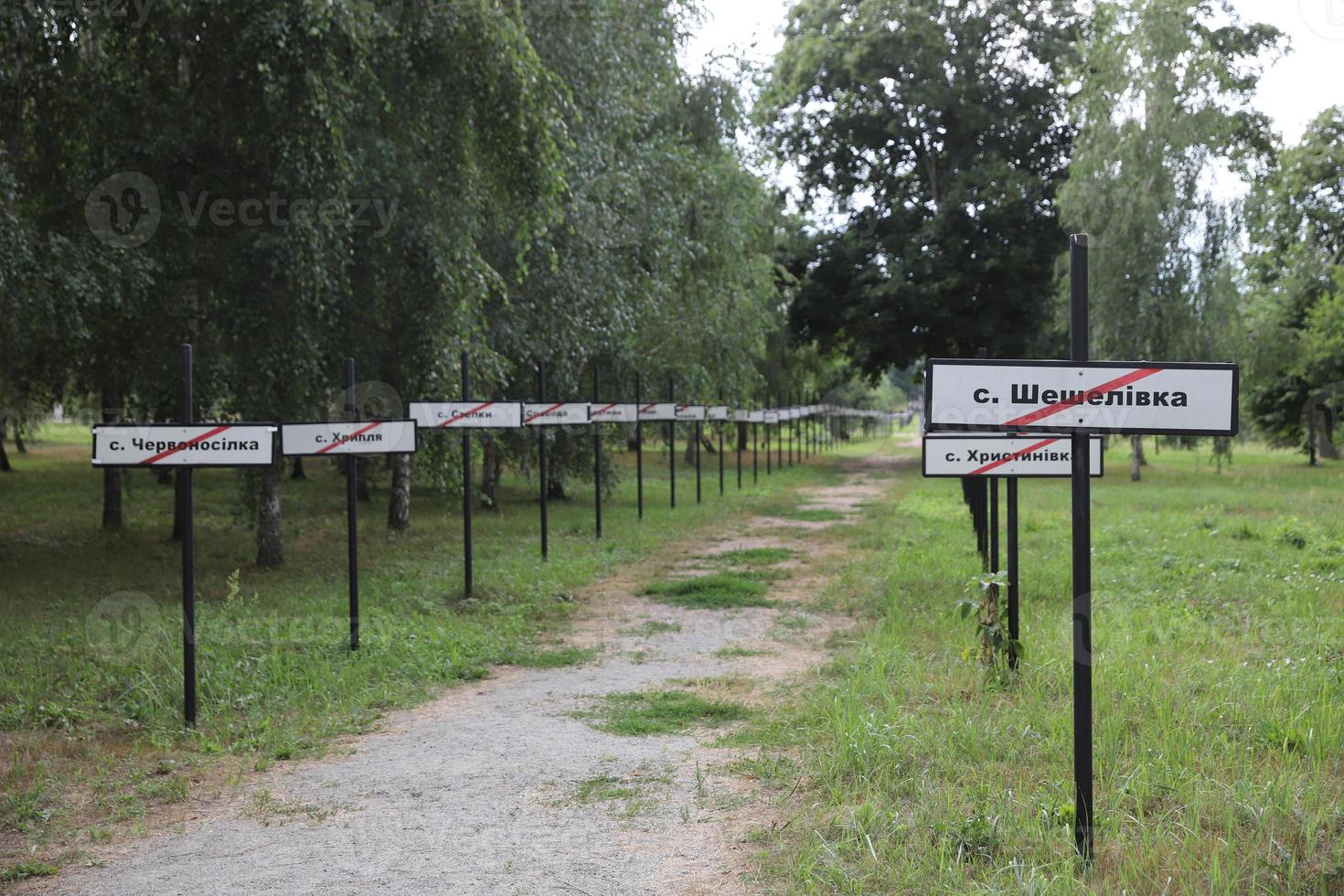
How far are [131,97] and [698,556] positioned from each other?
26.8 ft

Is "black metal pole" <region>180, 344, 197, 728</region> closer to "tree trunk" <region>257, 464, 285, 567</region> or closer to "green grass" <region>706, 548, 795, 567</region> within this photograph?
"tree trunk" <region>257, 464, 285, 567</region>

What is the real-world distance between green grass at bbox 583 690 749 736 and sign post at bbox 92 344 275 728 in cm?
230

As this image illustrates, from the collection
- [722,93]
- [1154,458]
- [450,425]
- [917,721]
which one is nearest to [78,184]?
[450,425]

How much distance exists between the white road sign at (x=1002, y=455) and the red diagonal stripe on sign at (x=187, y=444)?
4.13 m

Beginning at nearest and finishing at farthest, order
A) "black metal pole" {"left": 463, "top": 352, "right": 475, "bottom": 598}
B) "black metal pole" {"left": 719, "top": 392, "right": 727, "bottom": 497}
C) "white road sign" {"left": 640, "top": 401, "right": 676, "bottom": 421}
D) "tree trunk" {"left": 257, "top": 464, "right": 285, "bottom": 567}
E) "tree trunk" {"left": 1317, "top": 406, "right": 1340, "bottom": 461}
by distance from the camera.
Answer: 1. "black metal pole" {"left": 463, "top": 352, "right": 475, "bottom": 598}
2. "tree trunk" {"left": 257, "top": 464, "right": 285, "bottom": 567}
3. "white road sign" {"left": 640, "top": 401, "right": 676, "bottom": 421}
4. "black metal pole" {"left": 719, "top": 392, "right": 727, "bottom": 497}
5. "tree trunk" {"left": 1317, "top": 406, "right": 1340, "bottom": 461}

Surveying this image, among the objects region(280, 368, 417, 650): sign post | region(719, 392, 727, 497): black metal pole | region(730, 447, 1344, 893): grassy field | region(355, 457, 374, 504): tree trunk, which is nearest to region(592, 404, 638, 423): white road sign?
region(730, 447, 1344, 893): grassy field

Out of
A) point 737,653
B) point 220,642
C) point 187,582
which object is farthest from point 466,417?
point 187,582

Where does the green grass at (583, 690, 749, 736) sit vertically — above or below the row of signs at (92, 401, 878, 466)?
below

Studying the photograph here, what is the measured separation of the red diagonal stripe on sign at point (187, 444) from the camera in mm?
6688

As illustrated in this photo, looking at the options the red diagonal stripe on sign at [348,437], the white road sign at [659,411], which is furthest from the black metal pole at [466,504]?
the white road sign at [659,411]

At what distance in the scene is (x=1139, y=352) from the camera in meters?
29.2

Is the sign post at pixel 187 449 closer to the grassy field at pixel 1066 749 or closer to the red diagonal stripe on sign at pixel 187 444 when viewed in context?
the red diagonal stripe on sign at pixel 187 444

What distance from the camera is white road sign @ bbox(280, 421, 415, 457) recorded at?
8.50 meters

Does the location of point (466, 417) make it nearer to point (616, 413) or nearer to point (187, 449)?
point (187, 449)
